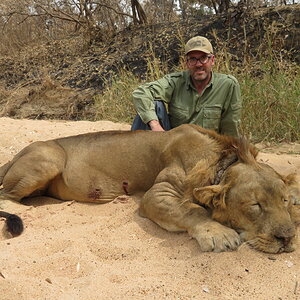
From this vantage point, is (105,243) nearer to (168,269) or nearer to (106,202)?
(168,269)

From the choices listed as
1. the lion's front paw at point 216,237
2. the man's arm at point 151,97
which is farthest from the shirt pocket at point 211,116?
the lion's front paw at point 216,237

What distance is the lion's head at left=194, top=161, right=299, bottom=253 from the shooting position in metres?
2.92

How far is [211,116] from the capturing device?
5121 millimetres

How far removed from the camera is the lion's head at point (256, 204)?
292 cm

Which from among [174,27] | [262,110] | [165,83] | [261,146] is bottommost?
[261,146]

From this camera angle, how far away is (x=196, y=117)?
5145 mm

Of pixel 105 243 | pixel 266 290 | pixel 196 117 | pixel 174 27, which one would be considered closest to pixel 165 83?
pixel 196 117

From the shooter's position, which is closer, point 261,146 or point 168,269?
point 168,269

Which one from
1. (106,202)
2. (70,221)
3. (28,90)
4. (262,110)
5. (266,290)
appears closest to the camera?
(266,290)

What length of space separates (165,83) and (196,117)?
1.83 feet

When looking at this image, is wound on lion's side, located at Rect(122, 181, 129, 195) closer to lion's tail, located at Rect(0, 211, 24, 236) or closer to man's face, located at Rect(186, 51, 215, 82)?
lion's tail, located at Rect(0, 211, 24, 236)

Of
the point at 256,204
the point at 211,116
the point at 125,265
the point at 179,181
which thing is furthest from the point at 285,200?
the point at 211,116

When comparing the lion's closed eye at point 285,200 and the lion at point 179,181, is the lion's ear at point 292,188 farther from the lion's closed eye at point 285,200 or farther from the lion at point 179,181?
→ the lion's closed eye at point 285,200

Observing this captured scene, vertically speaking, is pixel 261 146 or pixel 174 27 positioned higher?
pixel 174 27
